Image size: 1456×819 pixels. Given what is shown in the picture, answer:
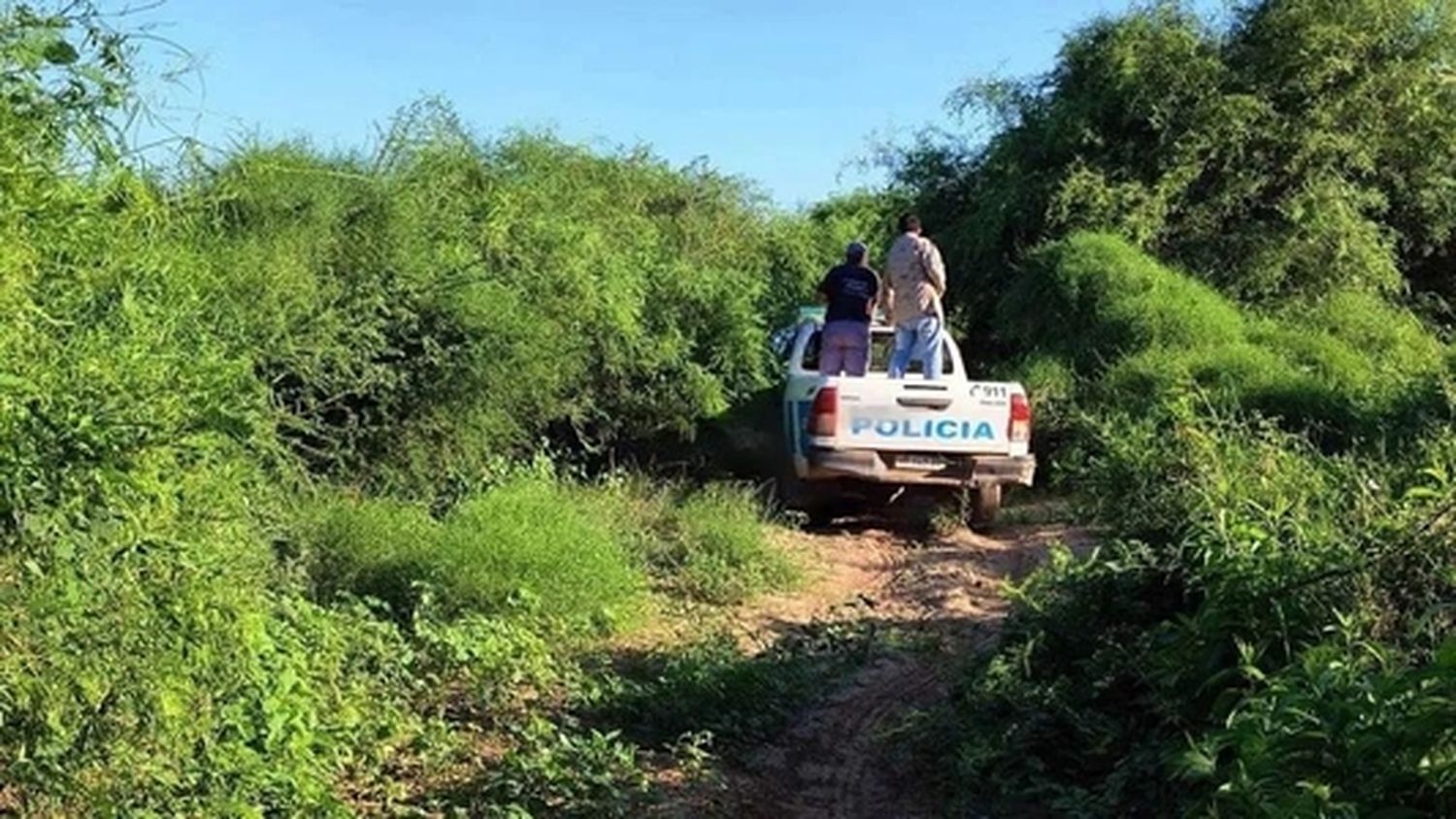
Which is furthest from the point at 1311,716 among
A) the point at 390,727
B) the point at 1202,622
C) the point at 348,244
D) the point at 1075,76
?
the point at 1075,76

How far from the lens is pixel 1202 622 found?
5.08m

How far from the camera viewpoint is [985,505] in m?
10.8

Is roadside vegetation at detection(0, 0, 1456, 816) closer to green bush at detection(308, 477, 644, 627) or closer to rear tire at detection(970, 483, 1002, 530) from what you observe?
green bush at detection(308, 477, 644, 627)

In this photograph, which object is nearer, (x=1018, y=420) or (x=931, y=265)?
(x=1018, y=420)

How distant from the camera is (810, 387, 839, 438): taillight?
1021 centimetres

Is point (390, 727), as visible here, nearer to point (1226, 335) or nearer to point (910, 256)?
point (910, 256)

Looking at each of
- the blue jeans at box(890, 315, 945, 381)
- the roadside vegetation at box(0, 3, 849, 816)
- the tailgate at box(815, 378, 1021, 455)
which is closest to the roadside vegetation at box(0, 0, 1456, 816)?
the roadside vegetation at box(0, 3, 849, 816)

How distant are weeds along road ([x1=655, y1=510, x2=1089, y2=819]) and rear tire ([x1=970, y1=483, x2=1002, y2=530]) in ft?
0.40

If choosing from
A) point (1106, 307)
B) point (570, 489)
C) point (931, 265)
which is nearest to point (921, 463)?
point (931, 265)

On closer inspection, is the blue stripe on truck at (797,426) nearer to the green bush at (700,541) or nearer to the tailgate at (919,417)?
the tailgate at (919,417)

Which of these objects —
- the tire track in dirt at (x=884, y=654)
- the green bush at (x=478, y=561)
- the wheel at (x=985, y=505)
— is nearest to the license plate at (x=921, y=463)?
the wheel at (x=985, y=505)

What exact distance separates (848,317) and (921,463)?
159 cm

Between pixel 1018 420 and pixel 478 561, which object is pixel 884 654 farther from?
pixel 1018 420

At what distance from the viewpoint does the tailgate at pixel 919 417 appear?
10234mm
